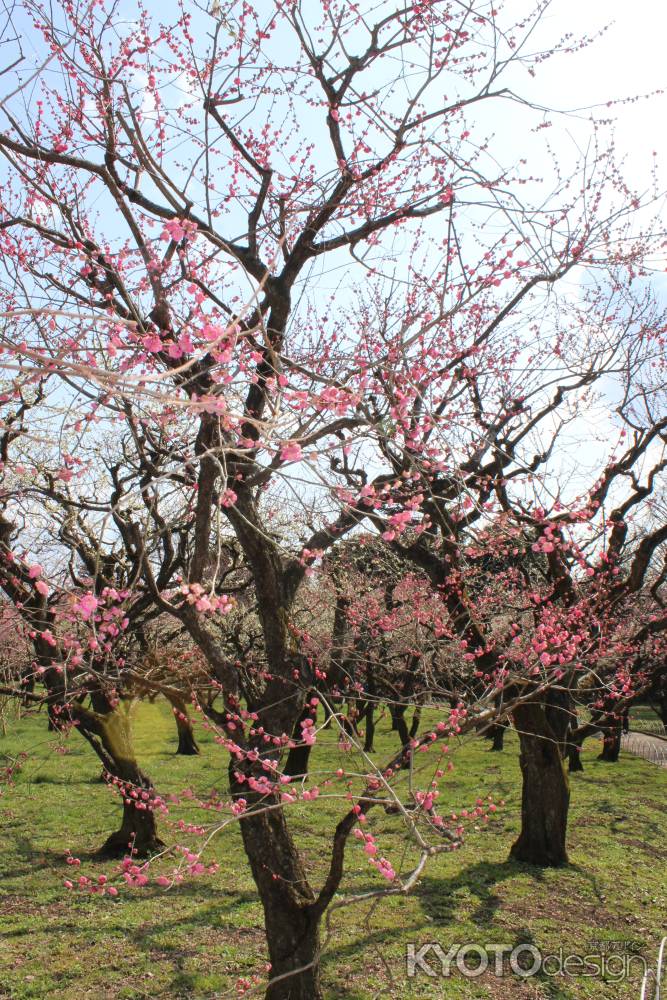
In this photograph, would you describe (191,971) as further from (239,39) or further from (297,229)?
(239,39)

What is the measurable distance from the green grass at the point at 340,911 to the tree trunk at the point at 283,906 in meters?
0.50

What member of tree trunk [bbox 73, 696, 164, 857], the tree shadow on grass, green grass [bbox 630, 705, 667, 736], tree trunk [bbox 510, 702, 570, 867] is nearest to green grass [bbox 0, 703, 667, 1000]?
the tree shadow on grass

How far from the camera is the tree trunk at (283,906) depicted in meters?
5.60

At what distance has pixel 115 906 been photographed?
Answer: 920 cm

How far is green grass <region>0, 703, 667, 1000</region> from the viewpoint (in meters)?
6.99

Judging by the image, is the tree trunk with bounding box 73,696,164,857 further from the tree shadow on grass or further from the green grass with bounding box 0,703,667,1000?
the tree shadow on grass

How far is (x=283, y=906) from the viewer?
5746mm

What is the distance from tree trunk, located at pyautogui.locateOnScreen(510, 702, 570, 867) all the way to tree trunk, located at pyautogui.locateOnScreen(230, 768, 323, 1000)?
4744 mm

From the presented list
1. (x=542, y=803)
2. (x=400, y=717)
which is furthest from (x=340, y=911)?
Answer: (x=400, y=717)

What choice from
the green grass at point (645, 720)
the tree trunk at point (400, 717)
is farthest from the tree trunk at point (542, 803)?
the green grass at point (645, 720)

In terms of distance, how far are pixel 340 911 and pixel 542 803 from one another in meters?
3.25

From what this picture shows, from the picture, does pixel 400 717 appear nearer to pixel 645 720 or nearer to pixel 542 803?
pixel 542 803

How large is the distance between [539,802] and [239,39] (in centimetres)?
959

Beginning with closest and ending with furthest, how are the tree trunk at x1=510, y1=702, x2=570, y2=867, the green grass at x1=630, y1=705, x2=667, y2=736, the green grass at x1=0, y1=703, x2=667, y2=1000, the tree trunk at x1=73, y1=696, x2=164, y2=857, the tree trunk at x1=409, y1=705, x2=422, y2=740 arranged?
the green grass at x1=0, y1=703, x2=667, y2=1000, the tree trunk at x1=510, y1=702, x2=570, y2=867, the tree trunk at x1=73, y1=696, x2=164, y2=857, the tree trunk at x1=409, y1=705, x2=422, y2=740, the green grass at x1=630, y1=705, x2=667, y2=736
